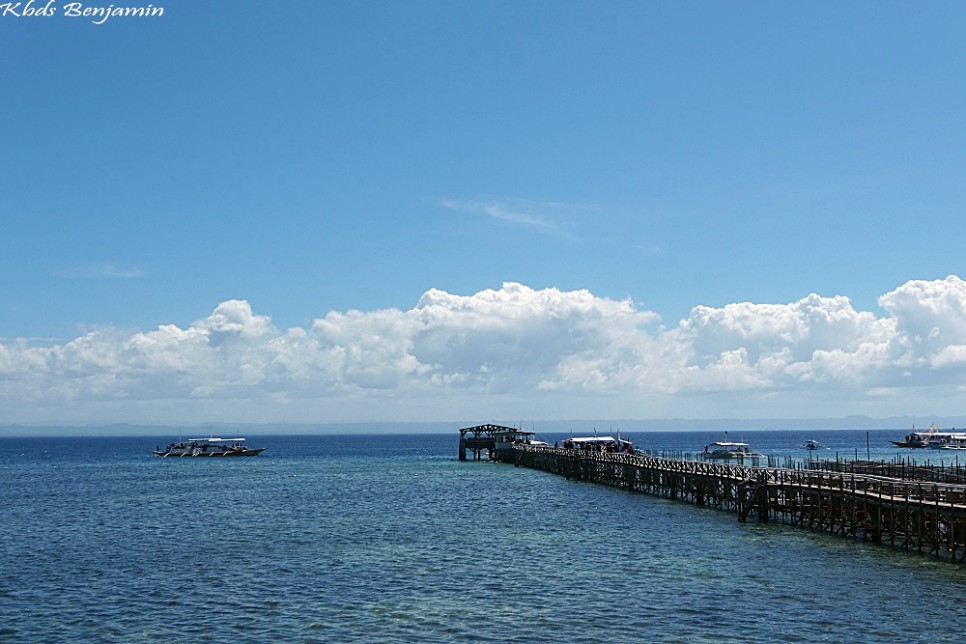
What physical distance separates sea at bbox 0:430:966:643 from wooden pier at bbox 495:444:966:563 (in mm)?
1783

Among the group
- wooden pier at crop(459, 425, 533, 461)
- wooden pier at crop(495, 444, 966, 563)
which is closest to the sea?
wooden pier at crop(495, 444, 966, 563)

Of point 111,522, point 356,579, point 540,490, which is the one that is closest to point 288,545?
point 356,579

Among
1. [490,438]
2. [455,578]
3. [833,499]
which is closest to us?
[455,578]

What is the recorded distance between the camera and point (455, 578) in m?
38.4

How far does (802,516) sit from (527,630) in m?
31.1

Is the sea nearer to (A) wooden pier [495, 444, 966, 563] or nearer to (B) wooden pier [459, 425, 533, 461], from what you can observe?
(A) wooden pier [495, 444, 966, 563]

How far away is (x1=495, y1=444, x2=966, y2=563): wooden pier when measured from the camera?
140ft

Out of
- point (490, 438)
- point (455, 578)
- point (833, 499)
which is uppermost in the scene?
point (490, 438)

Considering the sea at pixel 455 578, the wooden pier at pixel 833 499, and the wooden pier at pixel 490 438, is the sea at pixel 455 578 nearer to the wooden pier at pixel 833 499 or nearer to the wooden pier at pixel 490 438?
the wooden pier at pixel 833 499

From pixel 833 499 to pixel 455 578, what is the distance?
25923 millimetres

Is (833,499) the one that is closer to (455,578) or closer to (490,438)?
(455,578)

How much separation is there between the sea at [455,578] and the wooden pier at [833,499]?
1.78 meters

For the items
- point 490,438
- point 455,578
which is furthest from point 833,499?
point 490,438

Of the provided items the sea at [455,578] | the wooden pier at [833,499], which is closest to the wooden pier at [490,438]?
the wooden pier at [833,499]
